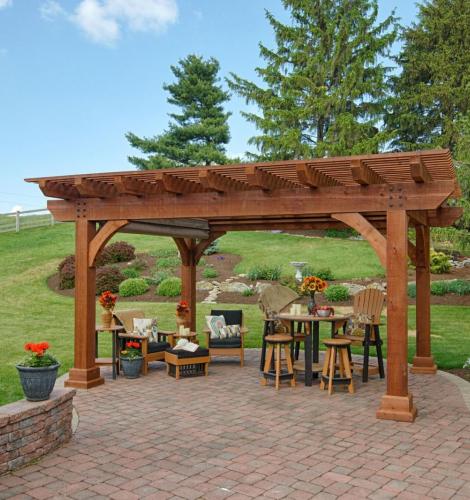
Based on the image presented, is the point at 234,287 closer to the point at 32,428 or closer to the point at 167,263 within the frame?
the point at 167,263

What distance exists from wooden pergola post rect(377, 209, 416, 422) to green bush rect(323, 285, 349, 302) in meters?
9.86

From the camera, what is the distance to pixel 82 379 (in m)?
7.25

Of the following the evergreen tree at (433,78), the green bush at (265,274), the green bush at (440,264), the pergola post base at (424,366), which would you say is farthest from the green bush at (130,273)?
the evergreen tree at (433,78)

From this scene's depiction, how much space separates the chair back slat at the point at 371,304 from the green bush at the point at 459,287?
29.3 ft

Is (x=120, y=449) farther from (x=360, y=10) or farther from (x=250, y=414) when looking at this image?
(x=360, y=10)

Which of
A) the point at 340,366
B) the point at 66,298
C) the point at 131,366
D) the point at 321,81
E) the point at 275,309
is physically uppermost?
the point at 321,81

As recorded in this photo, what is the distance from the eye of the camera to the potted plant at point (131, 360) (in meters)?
7.79

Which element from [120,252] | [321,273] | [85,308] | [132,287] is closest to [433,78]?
[321,273]

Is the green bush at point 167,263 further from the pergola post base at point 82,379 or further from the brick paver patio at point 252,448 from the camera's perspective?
the brick paver patio at point 252,448

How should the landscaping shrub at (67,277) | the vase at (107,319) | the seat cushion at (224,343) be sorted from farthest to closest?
1. the landscaping shrub at (67,277)
2. the seat cushion at (224,343)
3. the vase at (107,319)

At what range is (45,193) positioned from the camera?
7.13m

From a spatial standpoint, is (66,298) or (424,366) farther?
(66,298)

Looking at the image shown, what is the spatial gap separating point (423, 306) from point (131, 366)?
4359 mm

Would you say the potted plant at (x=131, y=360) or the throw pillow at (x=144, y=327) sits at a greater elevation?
the throw pillow at (x=144, y=327)
